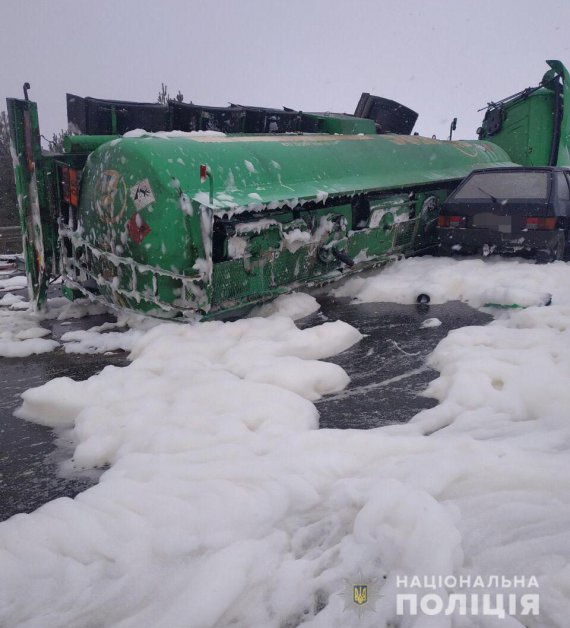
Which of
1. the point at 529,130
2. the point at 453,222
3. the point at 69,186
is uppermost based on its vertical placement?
the point at 529,130

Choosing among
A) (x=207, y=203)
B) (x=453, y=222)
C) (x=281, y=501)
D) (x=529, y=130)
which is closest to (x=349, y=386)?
(x=281, y=501)

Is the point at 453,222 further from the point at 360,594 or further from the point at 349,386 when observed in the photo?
the point at 360,594

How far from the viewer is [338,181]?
20.8 feet

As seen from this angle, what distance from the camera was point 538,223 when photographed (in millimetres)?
6871

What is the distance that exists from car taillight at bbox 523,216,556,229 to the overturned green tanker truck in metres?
1.43

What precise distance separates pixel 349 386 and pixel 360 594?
2.22m

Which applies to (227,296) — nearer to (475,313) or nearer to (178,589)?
(475,313)

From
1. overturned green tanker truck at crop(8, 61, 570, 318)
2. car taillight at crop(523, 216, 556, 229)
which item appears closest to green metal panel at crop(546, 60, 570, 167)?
overturned green tanker truck at crop(8, 61, 570, 318)

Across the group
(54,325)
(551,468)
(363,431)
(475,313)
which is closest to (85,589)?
(363,431)

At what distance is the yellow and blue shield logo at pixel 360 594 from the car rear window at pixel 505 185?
19.6 ft

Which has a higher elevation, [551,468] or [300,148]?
[300,148]

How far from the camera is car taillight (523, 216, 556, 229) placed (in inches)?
268

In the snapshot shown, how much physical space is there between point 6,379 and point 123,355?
93cm

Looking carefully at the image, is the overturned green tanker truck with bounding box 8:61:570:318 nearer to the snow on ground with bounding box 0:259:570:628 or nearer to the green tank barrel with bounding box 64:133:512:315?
the green tank barrel with bounding box 64:133:512:315
